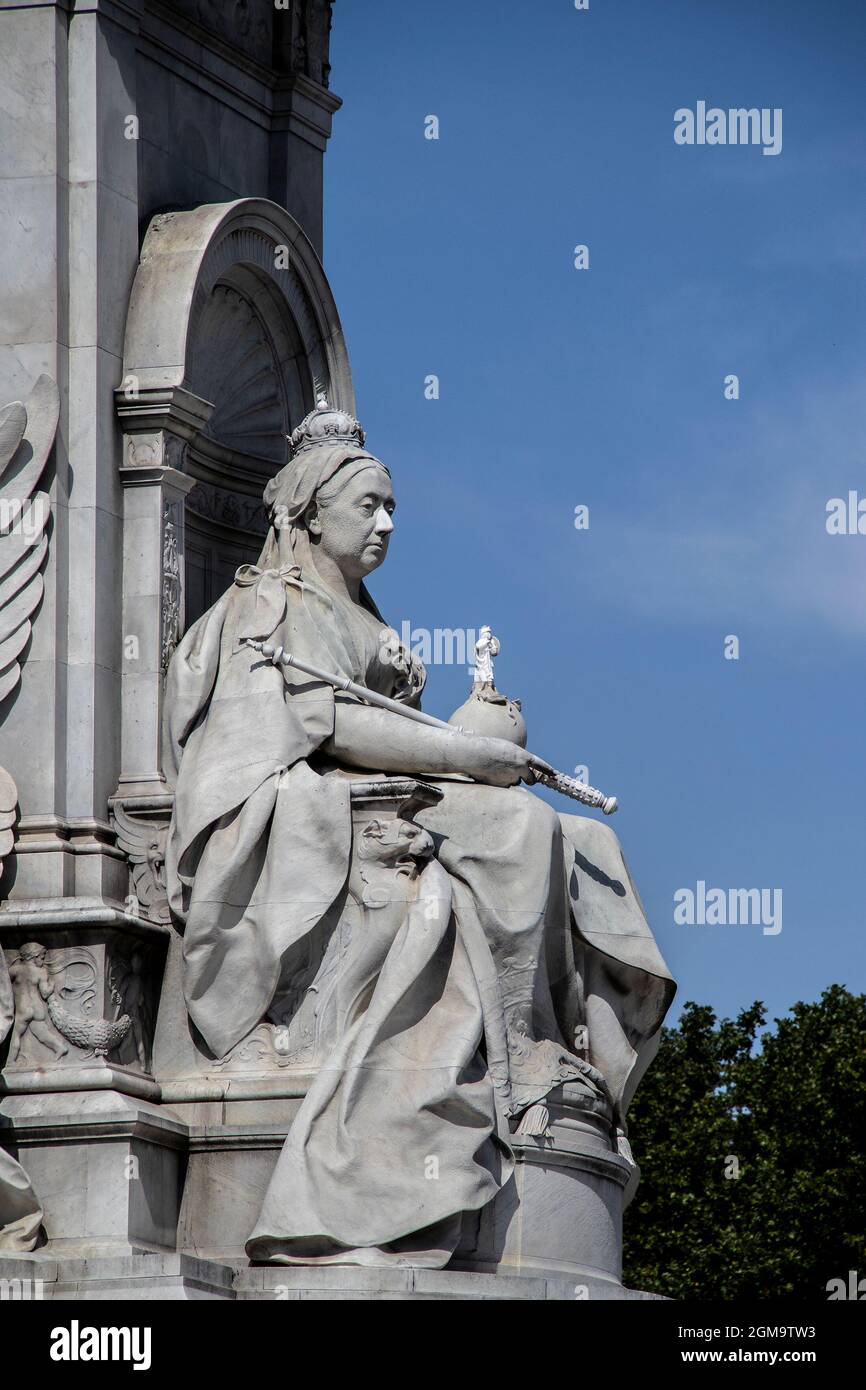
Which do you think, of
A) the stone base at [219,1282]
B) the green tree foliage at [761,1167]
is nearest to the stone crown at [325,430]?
the stone base at [219,1282]

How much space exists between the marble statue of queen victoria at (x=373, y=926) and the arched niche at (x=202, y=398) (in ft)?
1.04

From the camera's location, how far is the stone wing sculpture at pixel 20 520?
1797 centimetres

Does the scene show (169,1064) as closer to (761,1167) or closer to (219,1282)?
(219,1282)

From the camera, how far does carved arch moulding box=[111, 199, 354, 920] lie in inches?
720

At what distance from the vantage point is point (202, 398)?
757 inches

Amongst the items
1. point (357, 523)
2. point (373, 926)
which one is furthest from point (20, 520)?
point (373, 926)

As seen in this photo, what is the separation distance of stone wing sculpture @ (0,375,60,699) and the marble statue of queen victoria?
34.9 inches

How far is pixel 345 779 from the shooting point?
1761 cm

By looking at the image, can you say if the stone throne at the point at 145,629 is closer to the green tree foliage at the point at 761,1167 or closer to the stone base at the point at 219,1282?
the stone base at the point at 219,1282

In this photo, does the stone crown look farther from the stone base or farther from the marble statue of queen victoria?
the stone base

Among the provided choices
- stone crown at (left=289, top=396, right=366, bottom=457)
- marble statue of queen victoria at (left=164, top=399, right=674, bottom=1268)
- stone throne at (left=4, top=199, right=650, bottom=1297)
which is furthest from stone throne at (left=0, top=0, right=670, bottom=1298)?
stone crown at (left=289, top=396, right=366, bottom=457)
